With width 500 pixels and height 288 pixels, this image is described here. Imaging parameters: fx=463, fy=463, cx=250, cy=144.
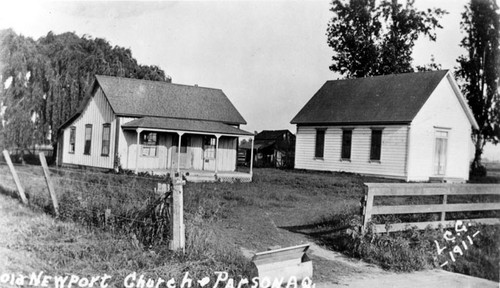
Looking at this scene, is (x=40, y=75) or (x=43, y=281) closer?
(x=43, y=281)

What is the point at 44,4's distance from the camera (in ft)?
26.2

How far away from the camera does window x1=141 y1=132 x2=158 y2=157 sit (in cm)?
2431

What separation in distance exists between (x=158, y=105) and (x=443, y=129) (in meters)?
15.7

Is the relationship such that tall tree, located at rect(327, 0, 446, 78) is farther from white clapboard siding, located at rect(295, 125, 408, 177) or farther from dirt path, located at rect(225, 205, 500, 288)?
dirt path, located at rect(225, 205, 500, 288)

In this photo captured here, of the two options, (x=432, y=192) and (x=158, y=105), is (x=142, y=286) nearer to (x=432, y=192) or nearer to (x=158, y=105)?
(x=432, y=192)

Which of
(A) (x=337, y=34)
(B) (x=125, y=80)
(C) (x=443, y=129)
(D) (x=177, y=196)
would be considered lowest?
(D) (x=177, y=196)

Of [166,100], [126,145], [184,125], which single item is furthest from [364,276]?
[166,100]

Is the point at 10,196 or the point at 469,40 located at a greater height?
the point at 469,40

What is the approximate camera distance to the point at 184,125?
2441 centimetres

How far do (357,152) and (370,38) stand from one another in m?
7.98

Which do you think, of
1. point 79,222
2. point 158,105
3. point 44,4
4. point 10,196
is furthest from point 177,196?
point 158,105

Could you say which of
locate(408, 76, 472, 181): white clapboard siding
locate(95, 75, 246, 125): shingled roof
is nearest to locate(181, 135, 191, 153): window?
locate(95, 75, 246, 125): shingled roof

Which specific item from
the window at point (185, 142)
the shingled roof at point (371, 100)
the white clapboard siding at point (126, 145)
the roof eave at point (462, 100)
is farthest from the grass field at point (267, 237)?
the roof eave at point (462, 100)

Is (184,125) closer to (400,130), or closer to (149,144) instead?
(149,144)
